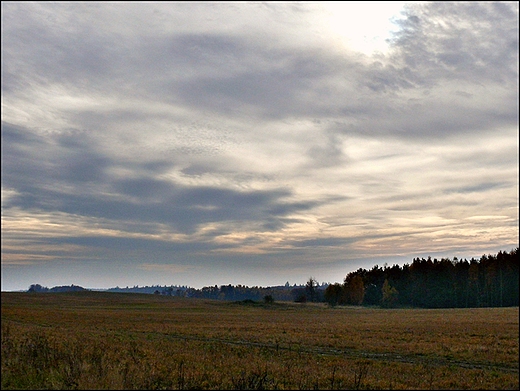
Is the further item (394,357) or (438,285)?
(438,285)

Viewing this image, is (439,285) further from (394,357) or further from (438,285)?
(394,357)

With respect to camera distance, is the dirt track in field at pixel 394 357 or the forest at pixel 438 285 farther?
the forest at pixel 438 285

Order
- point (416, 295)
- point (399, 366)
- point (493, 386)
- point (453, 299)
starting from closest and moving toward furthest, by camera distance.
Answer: point (493, 386)
point (399, 366)
point (453, 299)
point (416, 295)

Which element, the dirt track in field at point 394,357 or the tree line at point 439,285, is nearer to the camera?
the dirt track in field at point 394,357

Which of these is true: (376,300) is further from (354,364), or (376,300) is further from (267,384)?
(267,384)

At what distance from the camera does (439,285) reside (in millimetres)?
119312

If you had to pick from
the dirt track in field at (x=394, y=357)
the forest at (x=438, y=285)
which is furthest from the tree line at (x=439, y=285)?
the dirt track in field at (x=394, y=357)

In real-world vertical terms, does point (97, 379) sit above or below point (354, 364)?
above

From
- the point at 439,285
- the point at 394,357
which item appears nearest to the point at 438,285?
the point at 439,285

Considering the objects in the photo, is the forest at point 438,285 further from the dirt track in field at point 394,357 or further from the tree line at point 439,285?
the dirt track in field at point 394,357

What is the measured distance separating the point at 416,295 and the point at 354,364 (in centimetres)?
11321

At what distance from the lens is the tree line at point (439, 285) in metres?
100

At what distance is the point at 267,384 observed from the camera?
15.0 metres

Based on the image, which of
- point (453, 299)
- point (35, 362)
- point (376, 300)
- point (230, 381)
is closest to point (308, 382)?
point (230, 381)
